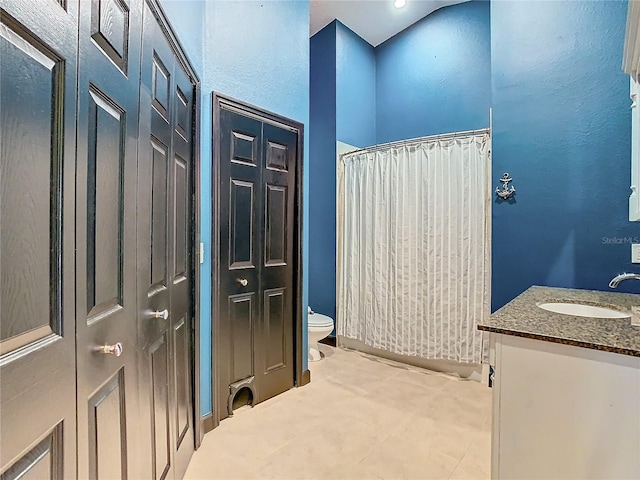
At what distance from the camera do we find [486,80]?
331 cm

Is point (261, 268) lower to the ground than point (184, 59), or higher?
lower

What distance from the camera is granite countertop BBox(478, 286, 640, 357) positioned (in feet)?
3.61

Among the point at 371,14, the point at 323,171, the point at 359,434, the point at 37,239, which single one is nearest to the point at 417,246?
the point at 323,171

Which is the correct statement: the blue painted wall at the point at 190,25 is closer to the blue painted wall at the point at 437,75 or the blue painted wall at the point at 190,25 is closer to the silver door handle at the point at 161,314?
the silver door handle at the point at 161,314

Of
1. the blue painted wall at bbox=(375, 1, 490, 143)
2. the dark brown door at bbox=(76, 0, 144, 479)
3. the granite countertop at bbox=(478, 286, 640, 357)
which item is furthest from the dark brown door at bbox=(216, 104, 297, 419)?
the blue painted wall at bbox=(375, 1, 490, 143)

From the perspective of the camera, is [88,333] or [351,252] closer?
[88,333]

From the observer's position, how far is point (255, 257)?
230 cm

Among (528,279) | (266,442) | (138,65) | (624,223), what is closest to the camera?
(138,65)

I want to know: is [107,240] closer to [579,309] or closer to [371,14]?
[579,309]

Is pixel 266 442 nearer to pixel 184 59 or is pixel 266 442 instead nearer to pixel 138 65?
pixel 138 65

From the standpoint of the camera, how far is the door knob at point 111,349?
33.5 inches

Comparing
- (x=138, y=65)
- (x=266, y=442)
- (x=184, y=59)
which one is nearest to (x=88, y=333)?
(x=138, y=65)

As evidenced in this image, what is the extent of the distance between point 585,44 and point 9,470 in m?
3.26

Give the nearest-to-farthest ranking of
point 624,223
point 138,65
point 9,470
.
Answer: point 9,470
point 138,65
point 624,223
